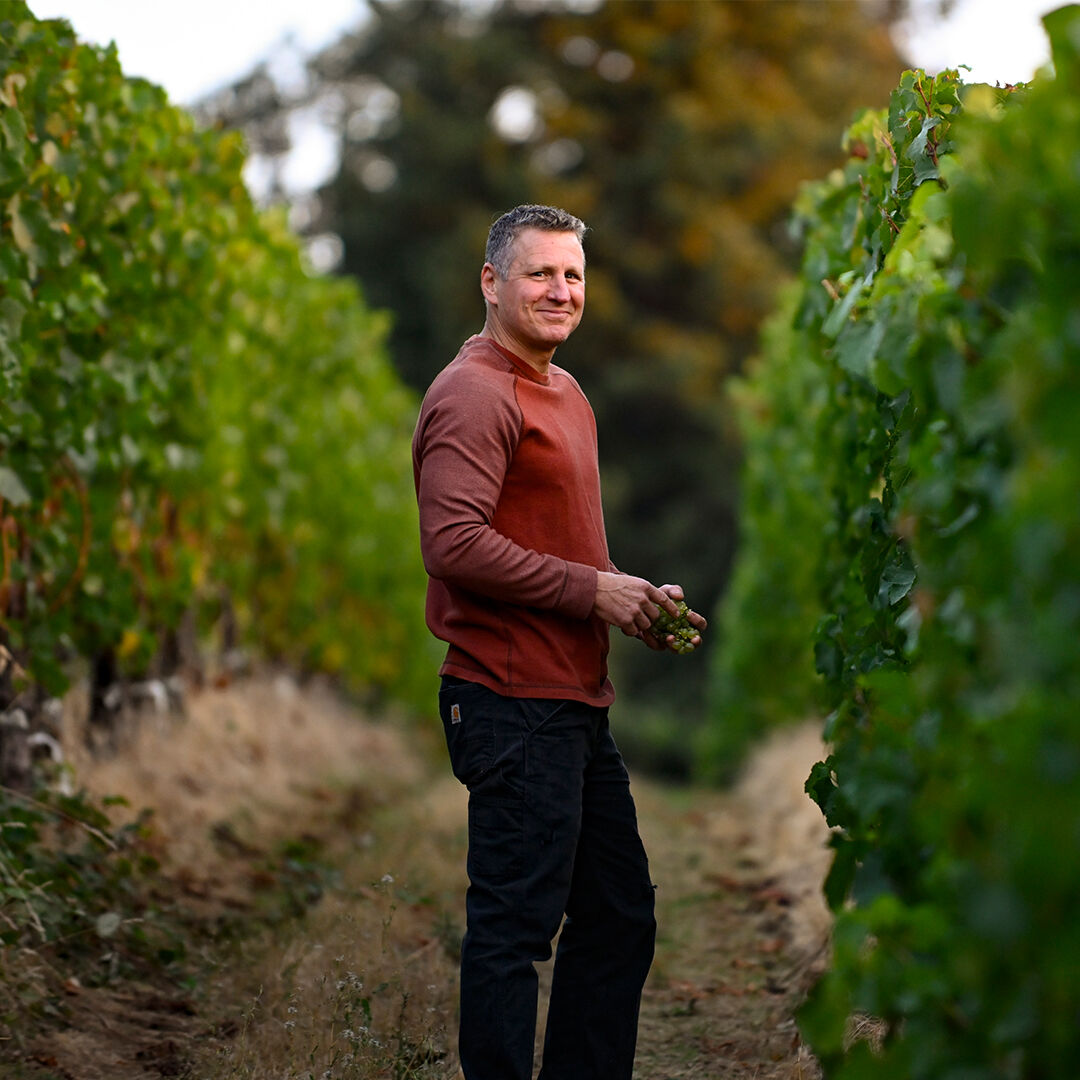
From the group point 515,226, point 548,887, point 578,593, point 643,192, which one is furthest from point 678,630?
point 643,192

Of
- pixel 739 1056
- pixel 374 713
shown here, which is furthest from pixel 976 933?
pixel 374 713

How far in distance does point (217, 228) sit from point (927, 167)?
379cm

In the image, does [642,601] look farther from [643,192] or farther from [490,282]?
[643,192]

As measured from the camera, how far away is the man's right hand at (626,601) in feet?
9.61

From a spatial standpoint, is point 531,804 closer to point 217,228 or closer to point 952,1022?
point 952,1022

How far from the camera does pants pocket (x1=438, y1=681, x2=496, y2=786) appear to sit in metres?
2.96

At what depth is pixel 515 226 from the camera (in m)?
3.12

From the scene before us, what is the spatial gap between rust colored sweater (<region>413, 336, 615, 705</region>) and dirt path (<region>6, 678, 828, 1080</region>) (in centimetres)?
104

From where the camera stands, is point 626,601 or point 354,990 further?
point 354,990

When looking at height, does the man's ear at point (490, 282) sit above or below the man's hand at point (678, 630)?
above

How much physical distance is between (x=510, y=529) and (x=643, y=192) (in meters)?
21.5

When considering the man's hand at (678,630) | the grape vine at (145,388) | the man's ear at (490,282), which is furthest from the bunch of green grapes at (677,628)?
the grape vine at (145,388)

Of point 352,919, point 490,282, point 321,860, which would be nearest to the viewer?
point 490,282

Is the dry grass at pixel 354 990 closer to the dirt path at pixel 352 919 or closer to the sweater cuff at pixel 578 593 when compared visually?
the dirt path at pixel 352 919
